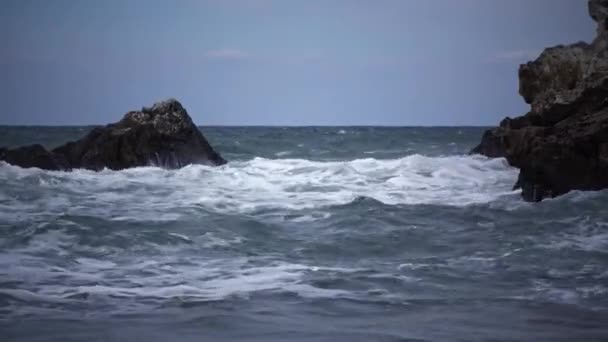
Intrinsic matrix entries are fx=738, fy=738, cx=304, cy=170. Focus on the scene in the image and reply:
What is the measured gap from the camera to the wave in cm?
1155

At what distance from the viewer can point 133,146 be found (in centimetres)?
1814

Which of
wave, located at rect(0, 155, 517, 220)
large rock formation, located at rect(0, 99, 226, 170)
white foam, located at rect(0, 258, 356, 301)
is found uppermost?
large rock formation, located at rect(0, 99, 226, 170)

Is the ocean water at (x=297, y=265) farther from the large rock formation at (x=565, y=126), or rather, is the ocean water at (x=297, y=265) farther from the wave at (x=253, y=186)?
the large rock formation at (x=565, y=126)

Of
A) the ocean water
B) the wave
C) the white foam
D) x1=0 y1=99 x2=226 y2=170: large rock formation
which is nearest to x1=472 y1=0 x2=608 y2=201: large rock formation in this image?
the ocean water

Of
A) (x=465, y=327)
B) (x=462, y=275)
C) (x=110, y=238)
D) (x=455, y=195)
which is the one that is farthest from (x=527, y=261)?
(x=455, y=195)

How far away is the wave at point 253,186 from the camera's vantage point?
11547 millimetres

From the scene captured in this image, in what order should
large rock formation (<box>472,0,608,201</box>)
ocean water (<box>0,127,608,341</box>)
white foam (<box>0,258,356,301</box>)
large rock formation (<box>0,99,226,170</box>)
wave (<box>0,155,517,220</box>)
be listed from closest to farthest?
ocean water (<box>0,127,608,341</box>) < white foam (<box>0,258,356,301</box>) < large rock formation (<box>472,0,608,201</box>) < wave (<box>0,155,517,220</box>) < large rock formation (<box>0,99,226,170</box>)

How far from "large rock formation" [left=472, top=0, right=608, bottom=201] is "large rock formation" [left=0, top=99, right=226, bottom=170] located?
8818 millimetres

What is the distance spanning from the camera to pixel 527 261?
23.3 feet

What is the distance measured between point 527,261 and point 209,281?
3.07 meters

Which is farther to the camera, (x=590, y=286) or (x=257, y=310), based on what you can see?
(x=590, y=286)

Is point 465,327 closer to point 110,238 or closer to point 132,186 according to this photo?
point 110,238

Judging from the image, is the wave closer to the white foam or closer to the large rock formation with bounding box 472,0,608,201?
the large rock formation with bounding box 472,0,608,201

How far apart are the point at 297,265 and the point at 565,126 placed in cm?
664
